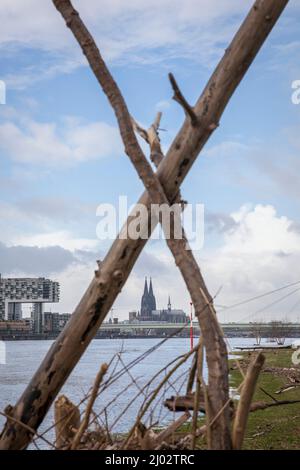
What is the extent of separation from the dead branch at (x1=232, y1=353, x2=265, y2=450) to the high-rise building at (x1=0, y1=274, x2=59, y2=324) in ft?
486

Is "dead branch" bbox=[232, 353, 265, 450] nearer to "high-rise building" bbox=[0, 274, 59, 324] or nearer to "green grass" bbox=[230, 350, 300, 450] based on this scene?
"green grass" bbox=[230, 350, 300, 450]

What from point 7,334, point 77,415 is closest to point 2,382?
point 77,415

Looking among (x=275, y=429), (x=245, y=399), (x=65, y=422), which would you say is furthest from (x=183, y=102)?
(x=275, y=429)

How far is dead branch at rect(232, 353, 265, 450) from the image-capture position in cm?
257

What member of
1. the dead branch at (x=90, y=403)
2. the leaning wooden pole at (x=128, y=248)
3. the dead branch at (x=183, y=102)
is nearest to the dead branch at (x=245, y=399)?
the dead branch at (x=90, y=403)

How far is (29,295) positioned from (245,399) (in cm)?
15236

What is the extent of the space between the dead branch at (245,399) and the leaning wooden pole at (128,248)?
699 mm

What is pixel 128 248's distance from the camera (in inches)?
114

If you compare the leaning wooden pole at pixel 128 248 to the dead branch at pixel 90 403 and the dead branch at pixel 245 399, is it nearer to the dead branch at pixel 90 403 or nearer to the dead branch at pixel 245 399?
the dead branch at pixel 90 403

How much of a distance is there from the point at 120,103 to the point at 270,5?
0.78 metres

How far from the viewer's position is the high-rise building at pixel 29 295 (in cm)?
15112

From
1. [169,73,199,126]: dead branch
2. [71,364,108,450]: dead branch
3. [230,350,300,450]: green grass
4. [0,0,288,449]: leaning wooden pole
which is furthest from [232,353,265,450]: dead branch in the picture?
[230,350,300,450]: green grass

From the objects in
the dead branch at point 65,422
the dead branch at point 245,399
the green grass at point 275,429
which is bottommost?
the green grass at point 275,429
